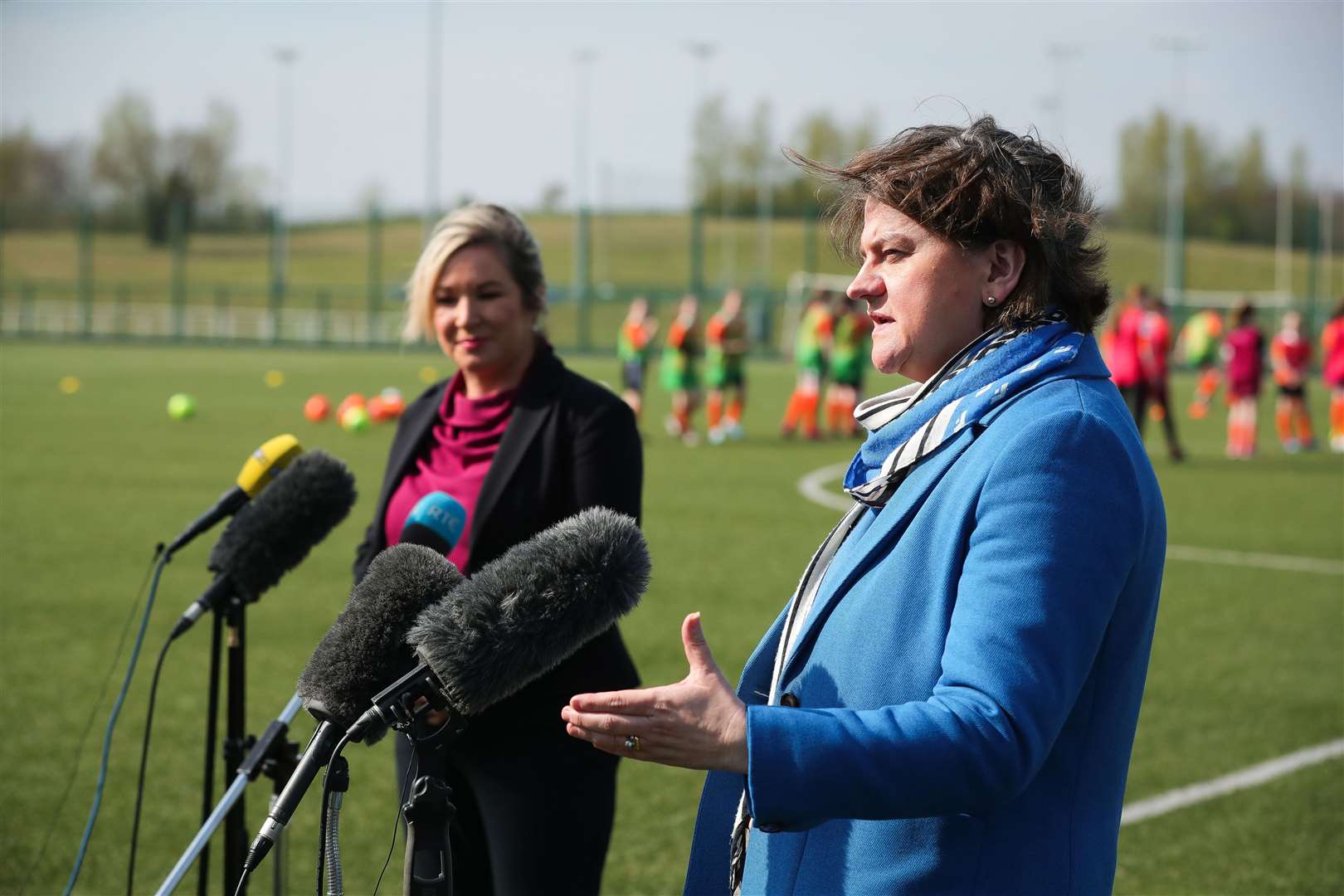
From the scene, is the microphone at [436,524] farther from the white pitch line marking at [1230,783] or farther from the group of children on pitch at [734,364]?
the group of children on pitch at [734,364]

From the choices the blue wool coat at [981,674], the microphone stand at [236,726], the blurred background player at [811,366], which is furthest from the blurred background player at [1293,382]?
the blue wool coat at [981,674]

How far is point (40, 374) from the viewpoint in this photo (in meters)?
33.7

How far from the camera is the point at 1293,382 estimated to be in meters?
21.2

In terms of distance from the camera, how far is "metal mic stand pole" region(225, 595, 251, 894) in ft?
10.6

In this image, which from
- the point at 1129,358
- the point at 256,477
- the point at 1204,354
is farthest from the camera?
the point at 1204,354

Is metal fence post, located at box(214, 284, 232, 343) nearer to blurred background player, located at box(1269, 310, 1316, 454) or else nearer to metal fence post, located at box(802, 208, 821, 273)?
metal fence post, located at box(802, 208, 821, 273)

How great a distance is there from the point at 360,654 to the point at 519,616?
0.78 ft

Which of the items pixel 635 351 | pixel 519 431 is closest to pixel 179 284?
pixel 635 351

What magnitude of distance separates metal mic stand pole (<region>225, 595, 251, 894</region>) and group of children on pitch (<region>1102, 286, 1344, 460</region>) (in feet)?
54.4

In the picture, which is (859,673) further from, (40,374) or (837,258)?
(40,374)

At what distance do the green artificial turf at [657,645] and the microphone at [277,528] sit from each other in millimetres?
1288

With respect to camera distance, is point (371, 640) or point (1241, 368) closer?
point (371, 640)

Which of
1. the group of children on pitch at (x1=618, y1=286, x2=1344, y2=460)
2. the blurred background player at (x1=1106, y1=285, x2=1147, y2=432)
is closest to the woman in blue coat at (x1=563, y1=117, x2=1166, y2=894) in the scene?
the blurred background player at (x1=1106, y1=285, x2=1147, y2=432)

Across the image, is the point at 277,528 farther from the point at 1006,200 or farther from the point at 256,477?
the point at 1006,200
